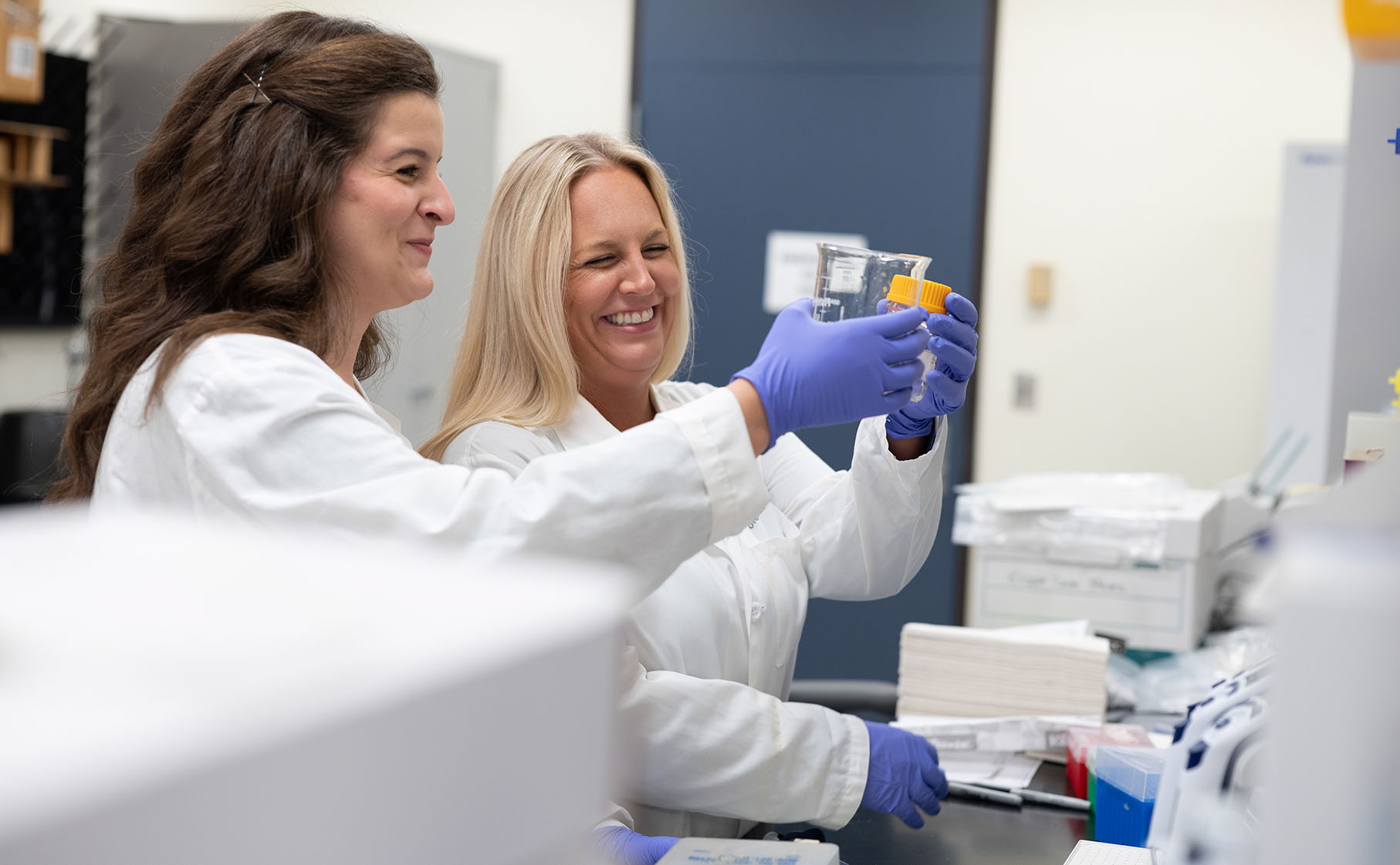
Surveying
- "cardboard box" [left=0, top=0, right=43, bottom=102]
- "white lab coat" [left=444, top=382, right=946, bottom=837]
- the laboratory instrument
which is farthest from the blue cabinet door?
the laboratory instrument

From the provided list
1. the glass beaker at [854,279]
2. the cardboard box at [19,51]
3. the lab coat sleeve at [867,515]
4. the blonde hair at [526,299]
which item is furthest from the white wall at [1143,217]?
the cardboard box at [19,51]

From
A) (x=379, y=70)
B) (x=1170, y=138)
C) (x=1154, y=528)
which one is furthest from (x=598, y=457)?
(x=1170, y=138)

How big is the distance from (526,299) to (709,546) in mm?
457

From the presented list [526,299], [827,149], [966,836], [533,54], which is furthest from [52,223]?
[966,836]

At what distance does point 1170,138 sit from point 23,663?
12.3 ft

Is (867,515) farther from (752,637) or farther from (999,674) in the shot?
(999,674)

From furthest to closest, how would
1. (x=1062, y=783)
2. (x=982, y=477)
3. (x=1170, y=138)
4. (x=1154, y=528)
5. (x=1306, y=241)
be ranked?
1. (x=982, y=477)
2. (x=1170, y=138)
3. (x=1306, y=241)
4. (x=1154, y=528)
5. (x=1062, y=783)

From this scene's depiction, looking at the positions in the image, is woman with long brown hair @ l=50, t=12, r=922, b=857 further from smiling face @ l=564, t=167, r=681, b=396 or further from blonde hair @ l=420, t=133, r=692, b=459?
smiling face @ l=564, t=167, r=681, b=396

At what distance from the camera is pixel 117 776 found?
10.9 inches

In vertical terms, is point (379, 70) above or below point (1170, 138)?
below

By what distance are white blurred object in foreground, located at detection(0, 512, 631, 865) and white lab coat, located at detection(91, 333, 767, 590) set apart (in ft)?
1.63

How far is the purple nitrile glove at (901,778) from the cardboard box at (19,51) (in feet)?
10.9

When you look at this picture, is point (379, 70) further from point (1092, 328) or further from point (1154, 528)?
point (1092, 328)

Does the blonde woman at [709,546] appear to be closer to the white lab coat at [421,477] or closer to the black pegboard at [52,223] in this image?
the white lab coat at [421,477]
